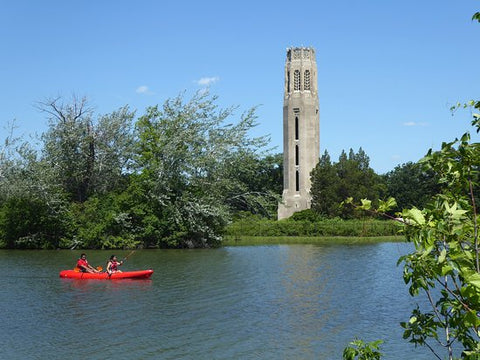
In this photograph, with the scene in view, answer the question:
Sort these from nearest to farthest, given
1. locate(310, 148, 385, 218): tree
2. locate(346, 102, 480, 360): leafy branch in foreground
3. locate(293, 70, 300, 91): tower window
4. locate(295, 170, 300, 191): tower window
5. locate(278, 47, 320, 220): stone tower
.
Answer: locate(346, 102, 480, 360): leafy branch in foreground → locate(310, 148, 385, 218): tree → locate(278, 47, 320, 220): stone tower → locate(295, 170, 300, 191): tower window → locate(293, 70, 300, 91): tower window

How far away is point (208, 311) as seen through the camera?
17.3 meters

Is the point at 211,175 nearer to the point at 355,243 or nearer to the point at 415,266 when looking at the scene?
the point at 355,243

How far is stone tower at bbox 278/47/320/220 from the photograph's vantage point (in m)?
77.3

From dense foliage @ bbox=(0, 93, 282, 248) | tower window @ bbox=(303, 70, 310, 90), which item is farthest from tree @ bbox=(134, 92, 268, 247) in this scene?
tower window @ bbox=(303, 70, 310, 90)

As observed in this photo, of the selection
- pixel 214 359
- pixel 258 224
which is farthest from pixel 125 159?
pixel 214 359

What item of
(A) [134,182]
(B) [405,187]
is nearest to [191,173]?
(A) [134,182]

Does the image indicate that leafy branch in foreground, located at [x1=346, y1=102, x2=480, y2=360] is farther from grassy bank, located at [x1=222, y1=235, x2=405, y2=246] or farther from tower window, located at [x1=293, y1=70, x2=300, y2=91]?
tower window, located at [x1=293, y1=70, x2=300, y2=91]

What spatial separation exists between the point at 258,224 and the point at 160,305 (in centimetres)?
3629

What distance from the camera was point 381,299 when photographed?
778 inches

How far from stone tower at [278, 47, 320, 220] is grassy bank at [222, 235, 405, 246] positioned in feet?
81.8

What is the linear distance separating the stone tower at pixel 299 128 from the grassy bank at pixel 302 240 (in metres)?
24.9

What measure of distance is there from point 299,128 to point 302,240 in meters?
31.7

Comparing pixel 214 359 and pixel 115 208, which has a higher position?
pixel 115 208

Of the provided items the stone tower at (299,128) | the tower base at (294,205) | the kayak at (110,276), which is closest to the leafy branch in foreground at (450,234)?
the kayak at (110,276)
